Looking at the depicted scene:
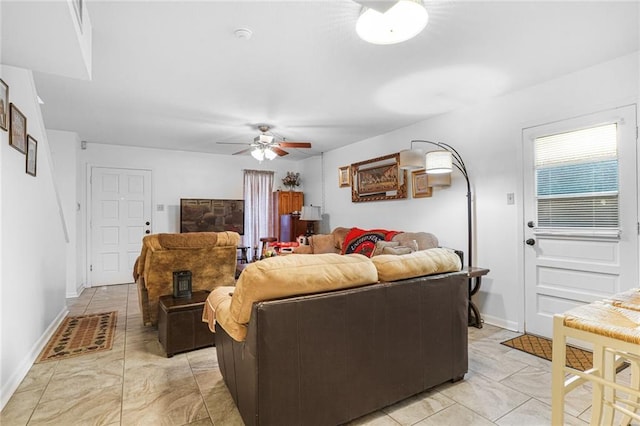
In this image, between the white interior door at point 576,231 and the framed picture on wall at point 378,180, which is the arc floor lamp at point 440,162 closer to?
the white interior door at point 576,231

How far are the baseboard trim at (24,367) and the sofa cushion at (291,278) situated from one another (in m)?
1.77

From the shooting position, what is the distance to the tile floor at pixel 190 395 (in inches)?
74.6

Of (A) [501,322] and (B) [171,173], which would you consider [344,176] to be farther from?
(A) [501,322]

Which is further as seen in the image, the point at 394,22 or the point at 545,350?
the point at 545,350

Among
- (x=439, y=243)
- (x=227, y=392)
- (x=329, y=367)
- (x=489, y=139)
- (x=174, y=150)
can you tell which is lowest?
(x=227, y=392)

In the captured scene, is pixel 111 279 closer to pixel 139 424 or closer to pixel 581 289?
pixel 139 424

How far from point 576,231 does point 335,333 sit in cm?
264

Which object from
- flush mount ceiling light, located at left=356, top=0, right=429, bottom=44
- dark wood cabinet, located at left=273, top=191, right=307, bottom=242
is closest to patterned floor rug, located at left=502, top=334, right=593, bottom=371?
flush mount ceiling light, located at left=356, top=0, right=429, bottom=44

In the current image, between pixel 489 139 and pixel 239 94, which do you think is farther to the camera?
pixel 489 139

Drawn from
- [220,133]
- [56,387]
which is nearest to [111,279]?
[220,133]

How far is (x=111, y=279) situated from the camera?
5777mm

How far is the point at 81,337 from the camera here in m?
3.19

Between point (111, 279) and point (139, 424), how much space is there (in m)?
4.75

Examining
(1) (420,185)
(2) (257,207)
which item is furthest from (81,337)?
(1) (420,185)
